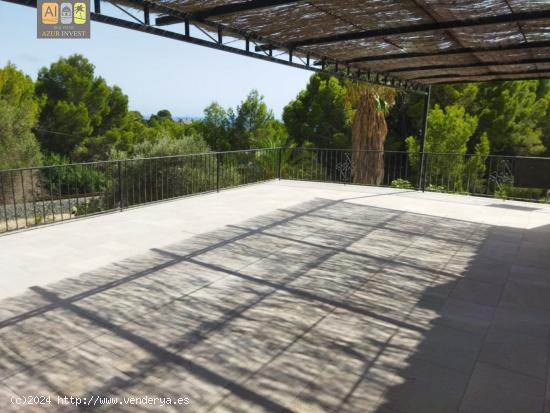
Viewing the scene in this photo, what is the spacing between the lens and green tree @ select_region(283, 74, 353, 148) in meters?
23.0

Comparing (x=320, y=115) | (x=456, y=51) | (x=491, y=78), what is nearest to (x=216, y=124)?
(x=320, y=115)

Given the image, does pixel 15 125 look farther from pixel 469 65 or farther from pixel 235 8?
pixel 469 65

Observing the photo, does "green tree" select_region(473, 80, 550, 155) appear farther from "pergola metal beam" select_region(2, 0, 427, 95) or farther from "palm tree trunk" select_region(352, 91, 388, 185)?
"pergola metal beam" select_region(2, 0, 427, 95)

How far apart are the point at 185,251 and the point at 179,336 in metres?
2.01

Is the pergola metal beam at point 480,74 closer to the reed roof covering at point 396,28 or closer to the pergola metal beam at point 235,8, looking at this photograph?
the reed roof covering at point 396,28

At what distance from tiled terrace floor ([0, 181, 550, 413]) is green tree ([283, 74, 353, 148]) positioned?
57.5 feet

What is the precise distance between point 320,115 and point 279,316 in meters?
21.3

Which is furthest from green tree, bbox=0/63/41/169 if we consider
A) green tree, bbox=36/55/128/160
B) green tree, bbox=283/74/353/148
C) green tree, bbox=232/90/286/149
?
green tree, bbox=283/74/353/148

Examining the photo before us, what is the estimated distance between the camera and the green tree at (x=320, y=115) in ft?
75.6

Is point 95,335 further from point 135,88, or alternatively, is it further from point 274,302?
point 135,88

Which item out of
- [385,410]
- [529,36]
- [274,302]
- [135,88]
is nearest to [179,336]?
[274,302]

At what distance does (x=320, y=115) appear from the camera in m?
23.5

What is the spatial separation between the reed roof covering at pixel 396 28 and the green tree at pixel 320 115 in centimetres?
1501

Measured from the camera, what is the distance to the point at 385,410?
7.32 feet
